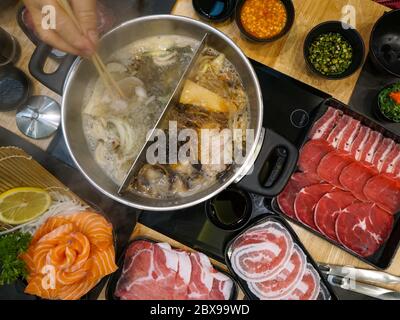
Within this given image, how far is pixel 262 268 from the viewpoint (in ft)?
8.18

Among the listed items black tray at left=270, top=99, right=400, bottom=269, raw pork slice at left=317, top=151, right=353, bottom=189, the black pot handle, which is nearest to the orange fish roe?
black tray at left=270, top=99, right=400, bottom=269

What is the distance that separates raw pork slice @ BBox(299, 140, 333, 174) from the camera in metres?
2.50

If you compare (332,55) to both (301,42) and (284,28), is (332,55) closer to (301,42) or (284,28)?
(301,42)

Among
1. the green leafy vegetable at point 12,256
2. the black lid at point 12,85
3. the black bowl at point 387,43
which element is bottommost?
the green leafy vegetable at point 12,256

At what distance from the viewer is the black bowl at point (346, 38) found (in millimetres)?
2471

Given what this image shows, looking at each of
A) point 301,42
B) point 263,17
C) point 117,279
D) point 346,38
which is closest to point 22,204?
point 117,279

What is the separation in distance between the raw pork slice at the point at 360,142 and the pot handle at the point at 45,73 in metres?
1.75

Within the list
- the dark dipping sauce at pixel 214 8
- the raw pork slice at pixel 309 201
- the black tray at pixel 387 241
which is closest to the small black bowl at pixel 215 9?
the dark dipping sauce at pixel 214 8

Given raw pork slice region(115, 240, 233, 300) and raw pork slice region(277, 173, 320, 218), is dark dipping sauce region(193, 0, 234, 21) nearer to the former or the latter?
raw pork slice region(277, 173, 320, 218)

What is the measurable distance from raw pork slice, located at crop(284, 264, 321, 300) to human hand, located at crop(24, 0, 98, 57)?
1.81 metres

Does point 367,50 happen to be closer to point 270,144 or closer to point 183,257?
point 270,144

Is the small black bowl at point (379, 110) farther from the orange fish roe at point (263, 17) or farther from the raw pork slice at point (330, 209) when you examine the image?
the orange fish roe at point (263, 17)

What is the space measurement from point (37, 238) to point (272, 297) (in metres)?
1.48
